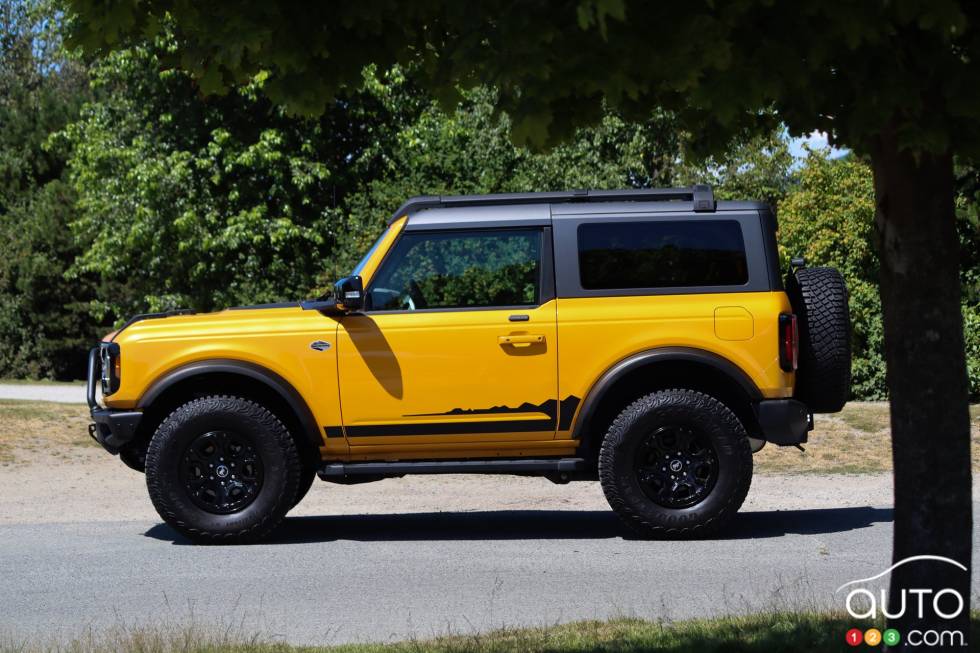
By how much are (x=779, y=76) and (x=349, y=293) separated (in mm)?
4954

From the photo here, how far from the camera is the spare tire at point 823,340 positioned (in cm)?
823

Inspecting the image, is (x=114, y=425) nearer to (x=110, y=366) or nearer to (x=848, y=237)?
(x=110, y=366)

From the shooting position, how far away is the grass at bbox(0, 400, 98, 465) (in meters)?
14.2

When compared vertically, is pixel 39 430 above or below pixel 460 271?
below

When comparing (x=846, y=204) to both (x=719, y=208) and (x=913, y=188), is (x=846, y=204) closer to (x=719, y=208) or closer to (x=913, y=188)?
(x=719, y=208)

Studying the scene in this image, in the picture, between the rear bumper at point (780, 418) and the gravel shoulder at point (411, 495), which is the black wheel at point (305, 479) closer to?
the gravel shoulder at point (411, 495)

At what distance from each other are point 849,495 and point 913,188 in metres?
6.84

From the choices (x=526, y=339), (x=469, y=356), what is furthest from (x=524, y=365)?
(x=469, y=356)

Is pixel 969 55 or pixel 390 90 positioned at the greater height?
pixel 390 90

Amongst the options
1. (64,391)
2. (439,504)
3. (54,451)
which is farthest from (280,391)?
(64,391)

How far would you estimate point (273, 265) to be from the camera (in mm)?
23922

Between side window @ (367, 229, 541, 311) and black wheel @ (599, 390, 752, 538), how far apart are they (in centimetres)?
109

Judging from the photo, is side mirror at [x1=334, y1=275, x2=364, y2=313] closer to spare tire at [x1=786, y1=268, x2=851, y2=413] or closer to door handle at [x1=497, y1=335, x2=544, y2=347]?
door handle at [x1=497, y1=335, x2=544, y2=347]

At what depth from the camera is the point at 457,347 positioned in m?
8.28
